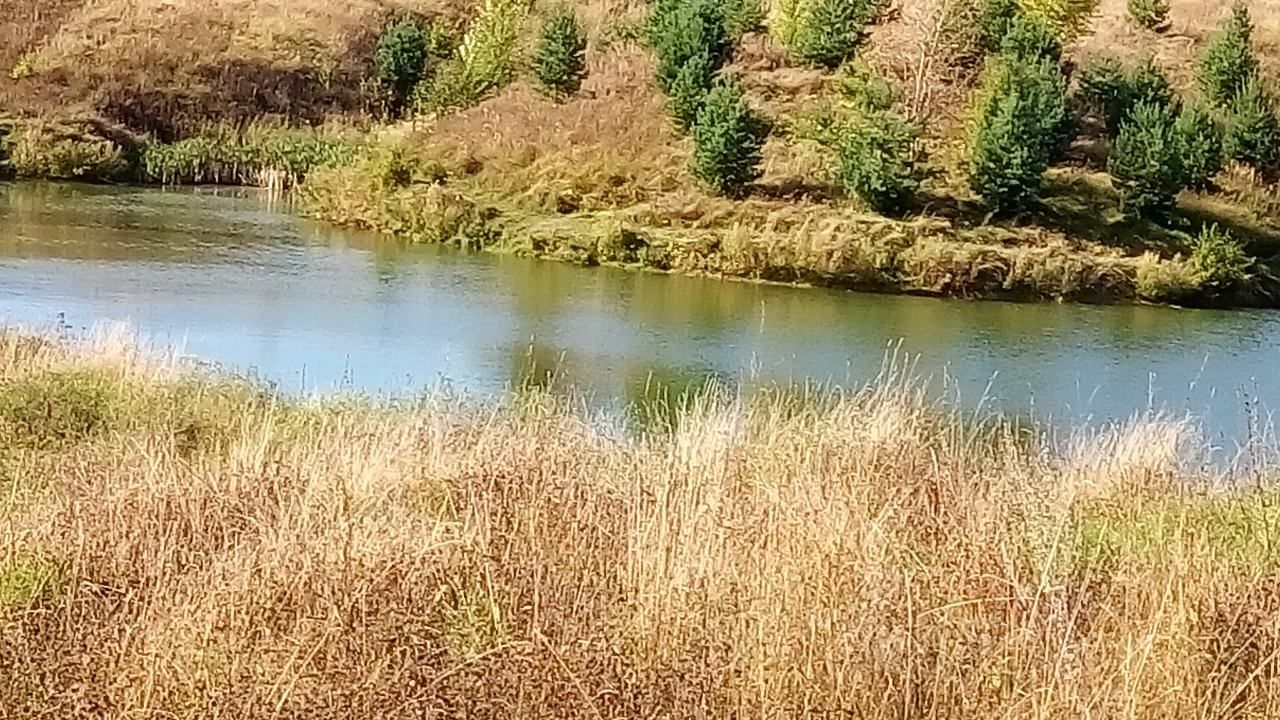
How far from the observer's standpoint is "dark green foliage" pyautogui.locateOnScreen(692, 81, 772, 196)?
Result: 30.8 meters

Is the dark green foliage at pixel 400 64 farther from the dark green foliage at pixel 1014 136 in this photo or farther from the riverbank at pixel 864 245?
the dark green foliage at pixel 1014 136

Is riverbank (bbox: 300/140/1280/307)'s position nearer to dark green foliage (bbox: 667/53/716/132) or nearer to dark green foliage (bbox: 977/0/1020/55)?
dark green foliage (bbox: 667/53/716/132)

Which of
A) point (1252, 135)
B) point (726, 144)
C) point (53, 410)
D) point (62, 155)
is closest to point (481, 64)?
point (62, 155)

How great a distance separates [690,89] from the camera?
33375mm

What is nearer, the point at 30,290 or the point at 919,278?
the point at 30,290

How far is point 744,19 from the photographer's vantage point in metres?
39.3

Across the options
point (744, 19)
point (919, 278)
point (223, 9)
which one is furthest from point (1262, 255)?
point (223, 9)

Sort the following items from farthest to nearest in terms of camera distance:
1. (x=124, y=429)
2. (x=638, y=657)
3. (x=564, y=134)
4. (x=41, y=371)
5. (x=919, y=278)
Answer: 1. (x=564, y=134)
2. (x=919, y=278)
3. (x=41, y=371)
4. (x=124, y=429)
5. (x=638, y=657)

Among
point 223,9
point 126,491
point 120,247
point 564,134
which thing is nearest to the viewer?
point 126,491

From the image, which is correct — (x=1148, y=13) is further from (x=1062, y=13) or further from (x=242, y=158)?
(x=242, y=158)

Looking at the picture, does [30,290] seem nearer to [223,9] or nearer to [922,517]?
[922,517]

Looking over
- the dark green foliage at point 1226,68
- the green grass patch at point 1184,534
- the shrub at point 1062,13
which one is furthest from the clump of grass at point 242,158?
the green grass patch at point 1184,534

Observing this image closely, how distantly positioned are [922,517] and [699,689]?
1672 millimetres

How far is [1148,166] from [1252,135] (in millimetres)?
4819
